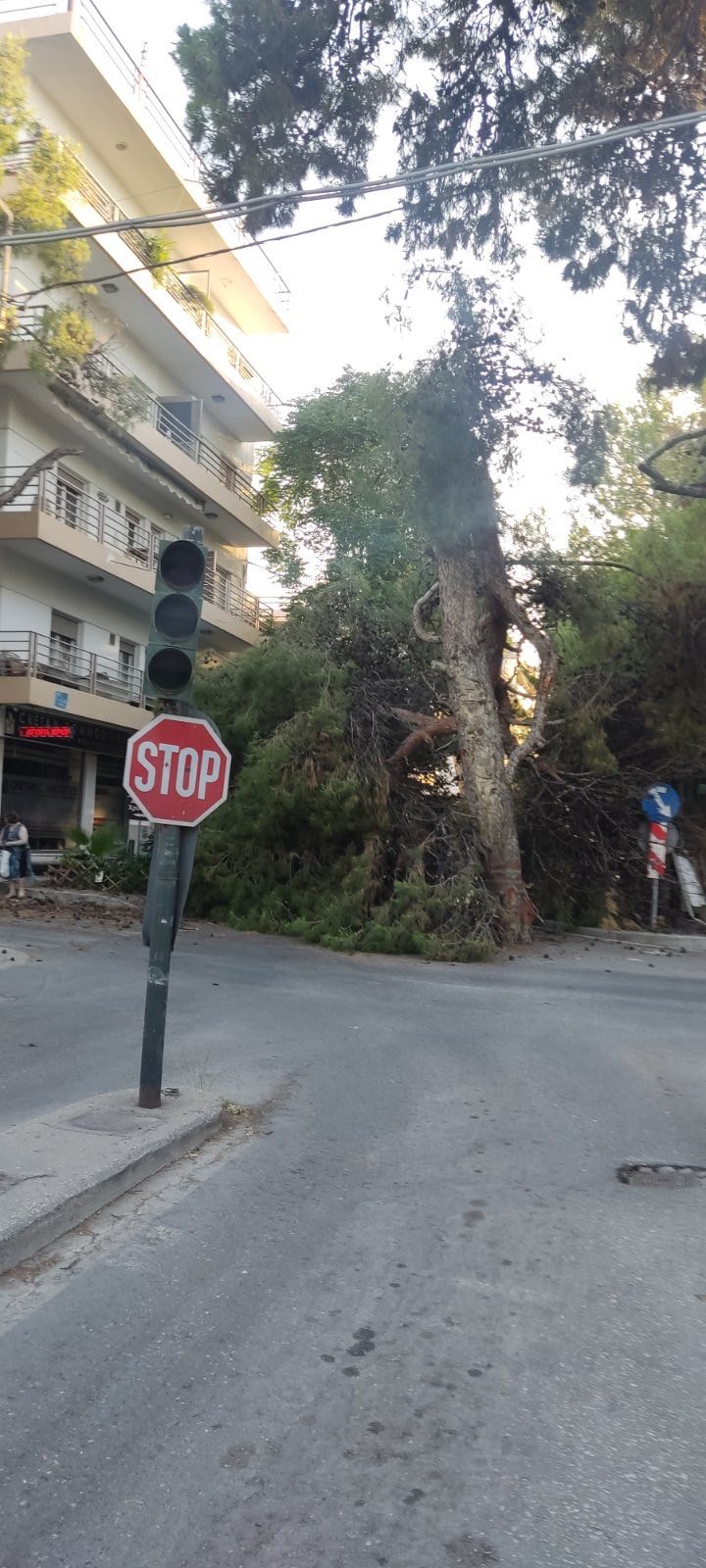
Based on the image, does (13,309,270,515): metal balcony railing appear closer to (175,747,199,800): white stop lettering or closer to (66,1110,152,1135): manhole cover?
(175,747,199,800): white stop lettering

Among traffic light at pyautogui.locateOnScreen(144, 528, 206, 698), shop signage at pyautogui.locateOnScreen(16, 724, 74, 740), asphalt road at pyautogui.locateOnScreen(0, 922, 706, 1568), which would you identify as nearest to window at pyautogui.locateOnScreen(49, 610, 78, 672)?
shop signage at pyautogui.locateOnScreen(16, 724, 74, 740)

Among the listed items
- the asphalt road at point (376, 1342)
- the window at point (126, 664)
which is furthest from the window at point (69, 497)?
the asphalt road at point (376, 1342)

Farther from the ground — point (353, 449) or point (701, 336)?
point (353, 449)

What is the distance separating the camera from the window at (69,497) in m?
26.3

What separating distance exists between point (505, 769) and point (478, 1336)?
14.3m

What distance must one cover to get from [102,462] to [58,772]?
7.40 metres

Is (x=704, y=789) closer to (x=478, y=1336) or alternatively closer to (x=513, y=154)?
(x=513, y=154)

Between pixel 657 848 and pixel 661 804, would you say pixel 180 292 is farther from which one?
pixel 657 848

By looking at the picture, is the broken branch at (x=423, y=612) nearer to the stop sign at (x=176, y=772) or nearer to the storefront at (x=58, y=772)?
the storefront at (x=58, y=772)

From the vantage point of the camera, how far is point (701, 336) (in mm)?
14047

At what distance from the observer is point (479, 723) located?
18.0m

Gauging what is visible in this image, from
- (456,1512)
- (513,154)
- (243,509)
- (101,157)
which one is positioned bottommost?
(456,1512)

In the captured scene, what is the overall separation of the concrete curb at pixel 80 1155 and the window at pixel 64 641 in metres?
20.9

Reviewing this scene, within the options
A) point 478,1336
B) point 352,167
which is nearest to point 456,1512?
point 478,1336
